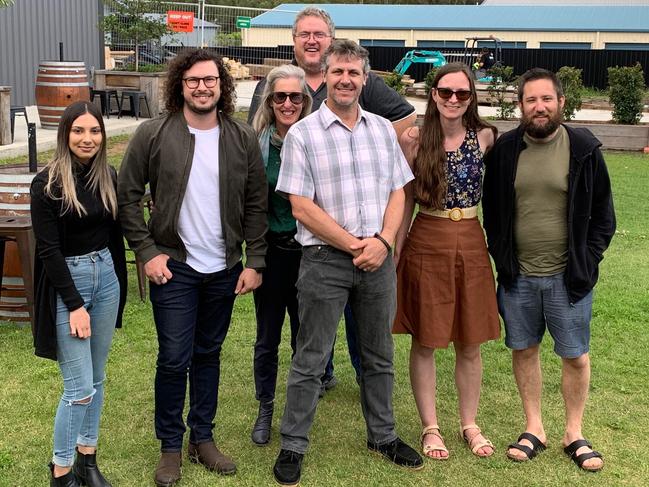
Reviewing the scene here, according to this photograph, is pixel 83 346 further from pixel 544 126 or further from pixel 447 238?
pixel 544 126

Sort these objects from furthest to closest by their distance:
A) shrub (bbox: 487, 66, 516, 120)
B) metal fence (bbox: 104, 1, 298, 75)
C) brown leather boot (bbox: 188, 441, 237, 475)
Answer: metal fence (bbox: 104, 1, 298, 75)
shrub (bbox: 487, 66, 516, 120)
brown leather boot (bbox: 188, 441, 237, 475)

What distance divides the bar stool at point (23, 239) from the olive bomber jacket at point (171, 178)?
183 cm

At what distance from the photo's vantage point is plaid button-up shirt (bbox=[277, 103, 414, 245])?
11.7 feet

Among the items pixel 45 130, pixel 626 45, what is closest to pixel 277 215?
pixel 45 130

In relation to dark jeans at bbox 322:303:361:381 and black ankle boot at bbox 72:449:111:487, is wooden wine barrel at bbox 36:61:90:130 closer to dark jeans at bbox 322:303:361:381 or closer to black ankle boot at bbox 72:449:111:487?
dark jeans at bbox 322:303:361:381

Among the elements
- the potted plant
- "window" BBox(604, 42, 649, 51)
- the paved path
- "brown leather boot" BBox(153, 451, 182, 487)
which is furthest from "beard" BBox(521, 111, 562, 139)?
"window" BBox(604, 42, 649, 51)

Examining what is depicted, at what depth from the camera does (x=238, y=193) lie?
11.8 feet

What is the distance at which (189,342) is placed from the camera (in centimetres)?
364

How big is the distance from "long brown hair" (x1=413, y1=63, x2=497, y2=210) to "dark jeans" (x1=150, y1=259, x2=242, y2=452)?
0.90m

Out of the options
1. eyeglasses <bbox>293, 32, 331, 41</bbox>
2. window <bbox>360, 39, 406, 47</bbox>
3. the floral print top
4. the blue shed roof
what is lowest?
the floral print top

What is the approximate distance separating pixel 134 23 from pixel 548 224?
49.1ft

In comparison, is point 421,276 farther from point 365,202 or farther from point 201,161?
point 201,161

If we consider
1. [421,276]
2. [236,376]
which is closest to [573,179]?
[421,276]

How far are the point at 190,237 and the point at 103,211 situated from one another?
15.6 inches
